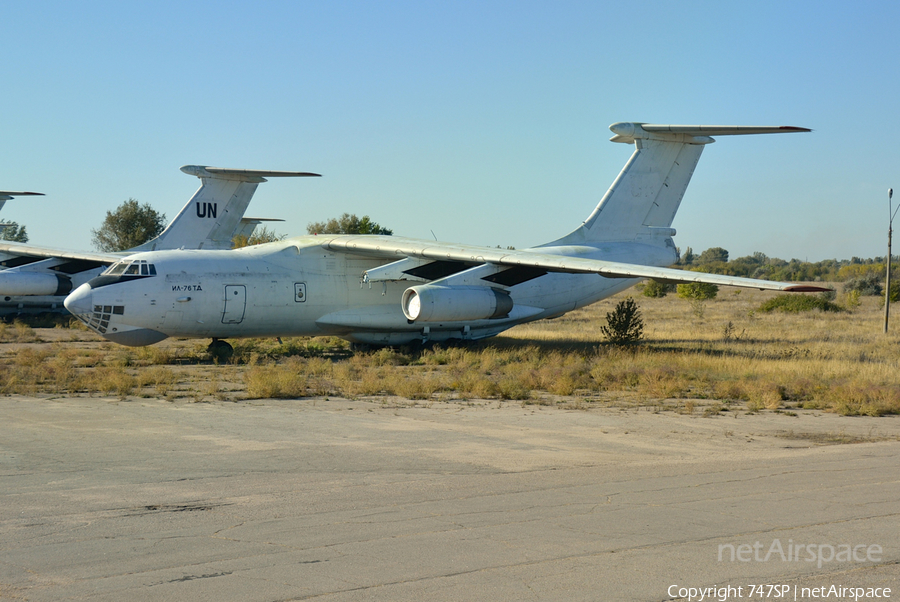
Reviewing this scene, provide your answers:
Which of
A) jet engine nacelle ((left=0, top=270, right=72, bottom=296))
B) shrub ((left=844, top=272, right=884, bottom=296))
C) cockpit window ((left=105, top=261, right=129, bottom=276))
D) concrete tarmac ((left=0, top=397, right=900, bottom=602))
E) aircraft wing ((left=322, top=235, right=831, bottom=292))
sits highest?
shrub ((left=844, top=272, right=884, bottom=296))

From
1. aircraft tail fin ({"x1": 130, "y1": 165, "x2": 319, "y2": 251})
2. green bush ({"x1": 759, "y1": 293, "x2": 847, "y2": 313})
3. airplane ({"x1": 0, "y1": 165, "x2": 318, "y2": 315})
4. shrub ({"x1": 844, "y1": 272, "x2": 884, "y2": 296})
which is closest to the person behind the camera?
airplane ({"x1": 0, "y1": 165, "x2": 318, "y2": 315})

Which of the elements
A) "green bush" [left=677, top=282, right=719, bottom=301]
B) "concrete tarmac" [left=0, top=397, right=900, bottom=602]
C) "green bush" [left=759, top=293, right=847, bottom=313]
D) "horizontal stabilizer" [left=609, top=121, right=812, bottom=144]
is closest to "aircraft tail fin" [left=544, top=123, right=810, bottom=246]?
"horizontal stabilizer" [left=609, top=121, right=812, bottom=144]

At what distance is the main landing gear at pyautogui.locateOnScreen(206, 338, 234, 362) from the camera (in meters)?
19.3

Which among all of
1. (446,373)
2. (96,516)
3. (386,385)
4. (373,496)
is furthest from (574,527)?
(446,373)

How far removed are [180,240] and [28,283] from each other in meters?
4.88

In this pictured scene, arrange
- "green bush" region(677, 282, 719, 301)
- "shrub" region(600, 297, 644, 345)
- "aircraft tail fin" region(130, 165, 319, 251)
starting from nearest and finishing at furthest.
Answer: "shrub" region(600, 297, 644, 345)
"aircraft tail fin" region(130, 165, 319, 251)
"green bush" region(677, 282, 719, 301)

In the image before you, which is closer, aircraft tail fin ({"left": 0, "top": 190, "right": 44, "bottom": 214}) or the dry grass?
the dry grass

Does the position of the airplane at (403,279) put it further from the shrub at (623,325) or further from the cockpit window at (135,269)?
the shrub at (623,325)

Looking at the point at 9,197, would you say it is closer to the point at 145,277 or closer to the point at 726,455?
the point at 145,277

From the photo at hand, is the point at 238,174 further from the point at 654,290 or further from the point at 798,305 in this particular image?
the point at 654,290

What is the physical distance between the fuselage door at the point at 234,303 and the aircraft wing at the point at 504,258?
2.47m

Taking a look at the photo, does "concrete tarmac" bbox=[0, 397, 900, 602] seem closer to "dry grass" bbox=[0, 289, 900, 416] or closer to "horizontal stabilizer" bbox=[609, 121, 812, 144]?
"dry grass" bbox=[0, 289, 900, 416]

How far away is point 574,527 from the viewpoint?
19.1 feet

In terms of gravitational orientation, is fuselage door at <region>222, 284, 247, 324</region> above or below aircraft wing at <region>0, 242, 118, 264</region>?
below
